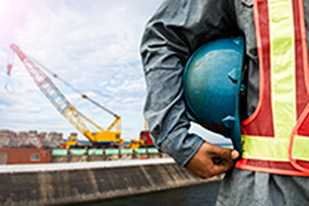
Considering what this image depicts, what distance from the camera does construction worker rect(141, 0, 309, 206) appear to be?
70 centimetres

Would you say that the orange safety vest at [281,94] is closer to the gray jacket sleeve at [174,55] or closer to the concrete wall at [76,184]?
the gray jacket sleeve at [174,55]

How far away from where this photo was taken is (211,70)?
0.83 metres

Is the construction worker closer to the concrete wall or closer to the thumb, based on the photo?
the thumb

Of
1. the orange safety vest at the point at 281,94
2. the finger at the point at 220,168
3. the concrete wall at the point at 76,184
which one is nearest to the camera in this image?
the orange safety vest at the point at 281,94

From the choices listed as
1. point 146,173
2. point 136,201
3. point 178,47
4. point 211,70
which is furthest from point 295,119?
point 146,173

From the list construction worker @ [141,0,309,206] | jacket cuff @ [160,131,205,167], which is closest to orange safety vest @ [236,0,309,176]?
construction worker @ [141,0,309,206]

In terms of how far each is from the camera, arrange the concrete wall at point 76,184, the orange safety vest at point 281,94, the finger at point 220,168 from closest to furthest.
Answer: the orange safety vest at point 281,94 → the finger at point 220,168 → the concrete wall at point 76,184

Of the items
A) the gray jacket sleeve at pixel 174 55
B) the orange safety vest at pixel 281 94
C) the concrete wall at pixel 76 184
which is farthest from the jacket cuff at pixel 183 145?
the concrete wall at pixel 76 184

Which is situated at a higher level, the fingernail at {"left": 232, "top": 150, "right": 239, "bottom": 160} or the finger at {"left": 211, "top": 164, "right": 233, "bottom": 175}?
the fingernail at {"left": 232, "top": 150, "right": 239, "bottom": 160}

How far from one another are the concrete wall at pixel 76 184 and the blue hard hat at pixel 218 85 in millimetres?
10618

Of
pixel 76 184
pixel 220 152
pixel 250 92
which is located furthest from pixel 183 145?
pixel 76 184

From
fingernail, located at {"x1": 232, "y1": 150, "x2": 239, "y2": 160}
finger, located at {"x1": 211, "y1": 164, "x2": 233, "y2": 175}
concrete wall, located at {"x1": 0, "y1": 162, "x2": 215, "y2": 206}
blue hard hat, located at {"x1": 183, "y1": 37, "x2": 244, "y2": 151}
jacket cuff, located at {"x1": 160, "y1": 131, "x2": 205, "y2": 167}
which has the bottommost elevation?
concrete wall, located at {"x1": 0, "y1": 162, "x2": 215, "y2": 206}

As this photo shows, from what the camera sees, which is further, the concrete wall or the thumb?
the concrete wall

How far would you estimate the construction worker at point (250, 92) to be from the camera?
2.28 feet
